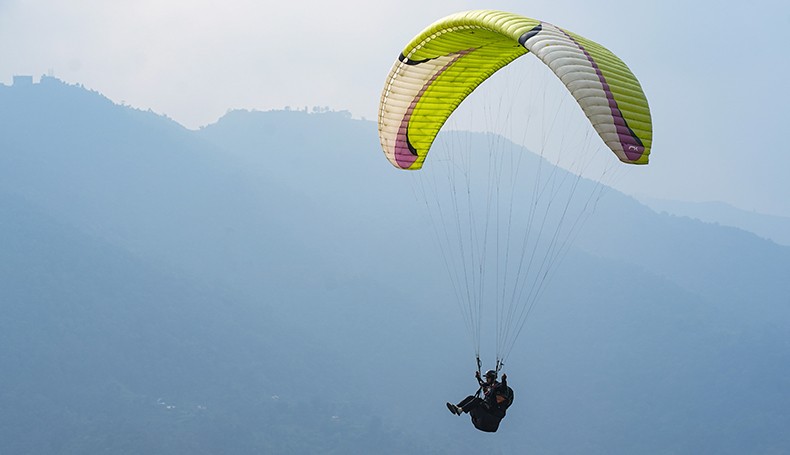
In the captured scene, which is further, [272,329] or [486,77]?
[272,329]

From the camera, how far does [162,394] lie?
105 m

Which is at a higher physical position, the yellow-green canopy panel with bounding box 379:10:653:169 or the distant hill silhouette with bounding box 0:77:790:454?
the distant hill silhouette with bounding box 0:77:790:454

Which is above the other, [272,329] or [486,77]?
[272,329]

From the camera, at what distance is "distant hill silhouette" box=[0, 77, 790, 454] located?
331 ft

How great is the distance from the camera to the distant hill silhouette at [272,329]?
331ft

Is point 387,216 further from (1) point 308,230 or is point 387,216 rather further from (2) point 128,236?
(2) point 128,236

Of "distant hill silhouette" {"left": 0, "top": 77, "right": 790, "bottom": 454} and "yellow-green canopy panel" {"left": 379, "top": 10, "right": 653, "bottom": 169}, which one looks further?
"distant hill silhouette" {"left": 0, "top": 77, "right": 790, "bottom": 454}

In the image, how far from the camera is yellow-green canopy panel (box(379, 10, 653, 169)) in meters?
10.4

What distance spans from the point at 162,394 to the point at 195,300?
25871mm

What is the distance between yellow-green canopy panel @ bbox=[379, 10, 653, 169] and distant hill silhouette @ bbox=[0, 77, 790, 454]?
80551 mm

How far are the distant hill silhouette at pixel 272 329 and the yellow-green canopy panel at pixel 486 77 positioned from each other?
80551 mm

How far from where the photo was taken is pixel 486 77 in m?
14.8

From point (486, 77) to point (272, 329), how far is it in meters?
123

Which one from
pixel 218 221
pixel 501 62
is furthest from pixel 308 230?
pixel 501 62
